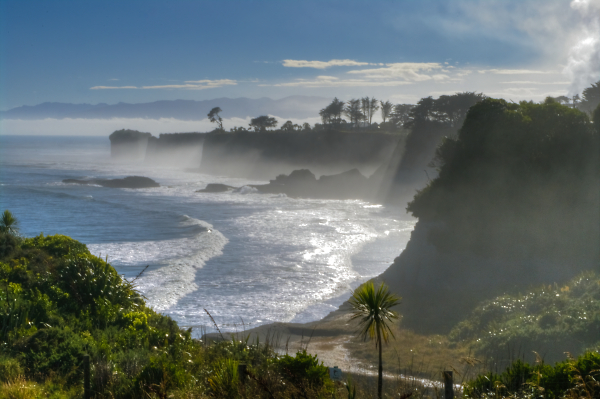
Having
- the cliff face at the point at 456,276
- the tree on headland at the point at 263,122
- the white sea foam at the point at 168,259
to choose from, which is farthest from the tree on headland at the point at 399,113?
the cliff face at the point at 456,276

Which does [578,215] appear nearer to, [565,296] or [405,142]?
[565,296]

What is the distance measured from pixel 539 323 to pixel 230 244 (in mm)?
20491

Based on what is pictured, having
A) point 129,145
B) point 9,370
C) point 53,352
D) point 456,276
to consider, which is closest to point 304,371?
point 9,370

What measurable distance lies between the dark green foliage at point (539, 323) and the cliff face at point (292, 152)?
196 feet

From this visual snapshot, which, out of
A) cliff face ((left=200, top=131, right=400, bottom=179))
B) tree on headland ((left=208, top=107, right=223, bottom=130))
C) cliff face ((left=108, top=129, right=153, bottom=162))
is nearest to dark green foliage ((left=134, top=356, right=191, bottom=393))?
cliff face ((left=200, top=131, right=400, bottom=179))

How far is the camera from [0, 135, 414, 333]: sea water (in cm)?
1905

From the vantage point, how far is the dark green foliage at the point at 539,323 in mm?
11836

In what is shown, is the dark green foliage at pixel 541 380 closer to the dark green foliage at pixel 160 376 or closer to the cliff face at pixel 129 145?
the dark green foliage at pixel 160 376

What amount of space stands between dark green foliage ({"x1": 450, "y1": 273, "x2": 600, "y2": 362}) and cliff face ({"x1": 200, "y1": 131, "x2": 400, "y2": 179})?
5972cm

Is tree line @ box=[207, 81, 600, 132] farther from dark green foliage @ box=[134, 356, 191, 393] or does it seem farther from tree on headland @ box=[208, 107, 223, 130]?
dark green foliage @ box=[134, 356, 191, 393]

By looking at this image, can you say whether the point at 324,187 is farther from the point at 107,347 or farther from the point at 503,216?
the point at 107,347

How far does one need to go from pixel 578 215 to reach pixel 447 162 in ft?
19.9

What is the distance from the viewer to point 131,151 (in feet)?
529

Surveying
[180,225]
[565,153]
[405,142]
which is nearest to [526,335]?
[565,153]
